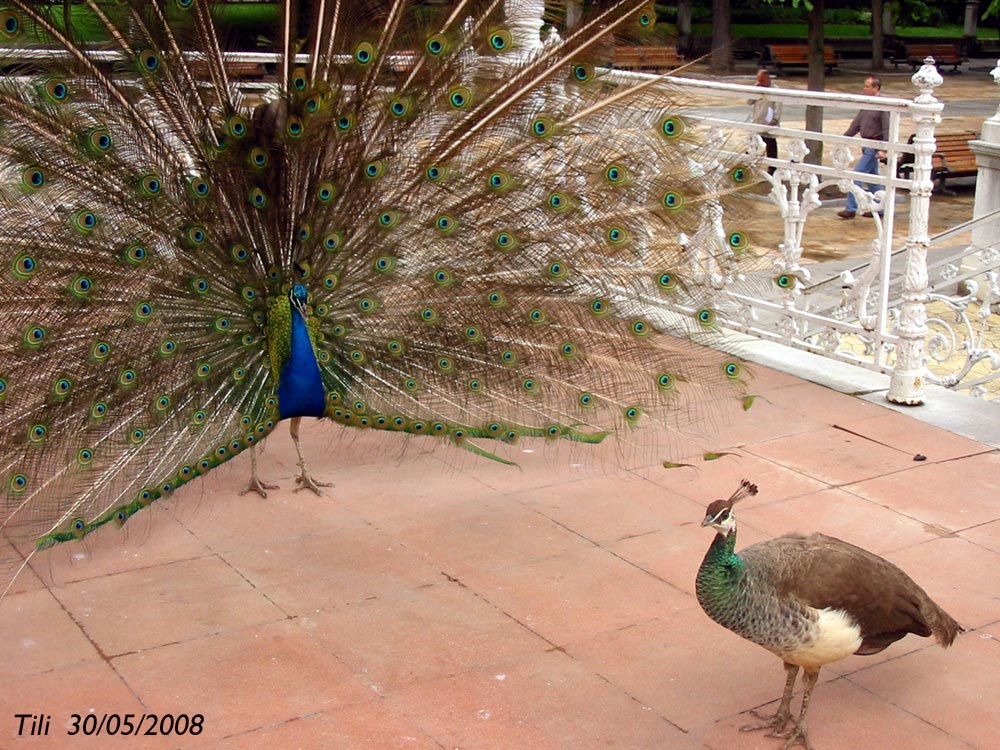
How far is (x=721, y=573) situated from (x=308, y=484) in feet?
9.27

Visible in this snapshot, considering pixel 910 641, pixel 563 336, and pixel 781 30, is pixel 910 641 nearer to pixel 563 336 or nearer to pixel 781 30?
pixel 563 336

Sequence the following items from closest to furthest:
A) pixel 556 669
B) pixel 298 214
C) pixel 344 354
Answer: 1. pixel 556 669
2. pixel 298 214
3. pixel 344 354

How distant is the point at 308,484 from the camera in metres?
5.99

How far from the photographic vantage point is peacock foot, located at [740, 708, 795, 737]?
13.0 feet

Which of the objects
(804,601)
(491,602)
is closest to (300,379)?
(491,602)

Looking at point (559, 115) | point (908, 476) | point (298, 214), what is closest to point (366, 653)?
point (298, 214)

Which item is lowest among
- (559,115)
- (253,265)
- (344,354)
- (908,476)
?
(908,476)

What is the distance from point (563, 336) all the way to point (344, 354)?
0.99 m

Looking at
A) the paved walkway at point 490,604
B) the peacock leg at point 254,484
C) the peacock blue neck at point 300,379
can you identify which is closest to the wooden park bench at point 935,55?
the paved walkway at point 490,604

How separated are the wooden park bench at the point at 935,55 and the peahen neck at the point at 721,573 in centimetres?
3363

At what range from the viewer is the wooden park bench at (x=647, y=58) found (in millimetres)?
5207

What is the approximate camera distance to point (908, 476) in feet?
20.2

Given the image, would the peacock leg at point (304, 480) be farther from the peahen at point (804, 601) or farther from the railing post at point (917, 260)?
the railing post at point (917, 260)

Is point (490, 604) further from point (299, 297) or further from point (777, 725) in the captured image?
point (299, 297)
